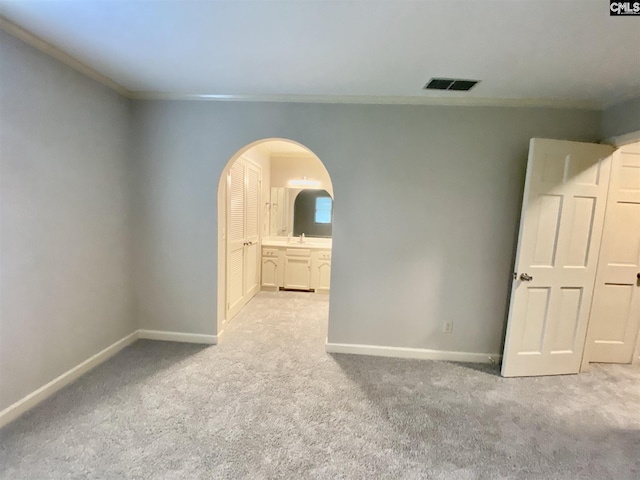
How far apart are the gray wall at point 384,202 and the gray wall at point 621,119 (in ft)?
0.26

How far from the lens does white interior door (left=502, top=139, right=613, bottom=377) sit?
254 centimetres

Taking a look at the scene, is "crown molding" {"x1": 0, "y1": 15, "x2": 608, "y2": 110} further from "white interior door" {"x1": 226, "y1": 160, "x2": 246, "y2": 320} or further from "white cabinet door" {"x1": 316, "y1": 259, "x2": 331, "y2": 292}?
"white cabinet door" {"x1": 316, "y1": 259, "x2": 331, "y2": 292}

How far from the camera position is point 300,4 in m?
1.54

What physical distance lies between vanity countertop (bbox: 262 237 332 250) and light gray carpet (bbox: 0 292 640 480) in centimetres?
225

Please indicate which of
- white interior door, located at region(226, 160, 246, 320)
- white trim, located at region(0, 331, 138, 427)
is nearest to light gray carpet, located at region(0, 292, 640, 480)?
white trim, located at region(0, 331, 138, 427)

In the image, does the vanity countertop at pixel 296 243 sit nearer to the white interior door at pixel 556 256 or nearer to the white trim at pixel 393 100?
the white trim at pixel 393 100

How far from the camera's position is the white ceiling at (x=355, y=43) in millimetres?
1566

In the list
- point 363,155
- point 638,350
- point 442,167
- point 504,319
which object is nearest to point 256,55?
point 363,155

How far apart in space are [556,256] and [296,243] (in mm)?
3551

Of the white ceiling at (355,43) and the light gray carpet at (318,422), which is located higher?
the white ceiling at (355,43)

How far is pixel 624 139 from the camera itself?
8.08 feet

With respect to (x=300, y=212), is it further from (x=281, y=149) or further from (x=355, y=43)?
(x=355, y=43)

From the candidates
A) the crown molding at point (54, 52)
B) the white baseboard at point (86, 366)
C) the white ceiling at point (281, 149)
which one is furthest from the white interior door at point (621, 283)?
the crown molding at point (54, 52)

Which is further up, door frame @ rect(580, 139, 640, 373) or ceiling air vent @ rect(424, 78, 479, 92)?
ceiling air vent @ rect(424, 78, 479, 92)
